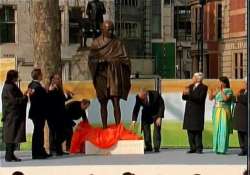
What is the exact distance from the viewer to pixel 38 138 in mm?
17016

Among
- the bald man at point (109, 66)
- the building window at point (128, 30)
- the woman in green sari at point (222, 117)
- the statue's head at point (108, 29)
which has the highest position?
the building window at point (128, 30)

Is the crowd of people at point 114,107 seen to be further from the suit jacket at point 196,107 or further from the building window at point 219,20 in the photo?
the building window at point 219,20

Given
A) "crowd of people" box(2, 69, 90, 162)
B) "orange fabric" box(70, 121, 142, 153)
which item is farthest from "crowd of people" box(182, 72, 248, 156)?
"crowd of people" box(2, 69, 90, 162)

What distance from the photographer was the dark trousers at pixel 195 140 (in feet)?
59.4

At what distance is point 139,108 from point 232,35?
44.1 meters

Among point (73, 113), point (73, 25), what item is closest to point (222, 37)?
point (73, 25)

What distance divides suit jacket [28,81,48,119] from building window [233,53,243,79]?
1602 inches

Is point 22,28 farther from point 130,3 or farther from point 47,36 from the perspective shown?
point 47,36

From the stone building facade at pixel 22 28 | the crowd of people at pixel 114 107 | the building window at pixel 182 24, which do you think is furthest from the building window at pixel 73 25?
the crowd of people at pixel 114 107

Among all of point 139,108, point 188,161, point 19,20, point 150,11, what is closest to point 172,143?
point 139,108

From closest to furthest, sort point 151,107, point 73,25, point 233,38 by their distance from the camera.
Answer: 1. point 151,107
2. point 73,25
3. point 233,38

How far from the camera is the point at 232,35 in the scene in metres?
62.2

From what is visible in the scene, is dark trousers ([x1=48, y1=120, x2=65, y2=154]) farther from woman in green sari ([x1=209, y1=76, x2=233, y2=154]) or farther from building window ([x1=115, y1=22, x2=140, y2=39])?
building window ([x1=115, y1=22, x2=140, y2=39])

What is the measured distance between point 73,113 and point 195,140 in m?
2.77
